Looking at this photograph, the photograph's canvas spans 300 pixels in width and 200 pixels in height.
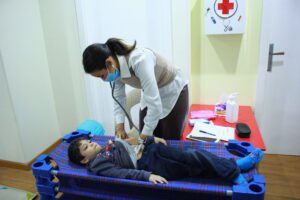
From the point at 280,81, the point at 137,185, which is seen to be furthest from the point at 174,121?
the point at 280,81

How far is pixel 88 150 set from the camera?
1.56 metres

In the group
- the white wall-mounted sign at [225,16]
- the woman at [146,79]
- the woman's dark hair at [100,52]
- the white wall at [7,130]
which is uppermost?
the white wall-mounted sign at [225,16]

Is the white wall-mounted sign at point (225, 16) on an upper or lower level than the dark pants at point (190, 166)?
upper

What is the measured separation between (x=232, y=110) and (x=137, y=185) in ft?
3.71

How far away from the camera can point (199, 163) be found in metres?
1.30

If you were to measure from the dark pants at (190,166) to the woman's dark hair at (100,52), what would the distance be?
59 centimetres

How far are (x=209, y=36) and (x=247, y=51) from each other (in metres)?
0.37

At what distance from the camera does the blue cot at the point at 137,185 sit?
1.16 metres

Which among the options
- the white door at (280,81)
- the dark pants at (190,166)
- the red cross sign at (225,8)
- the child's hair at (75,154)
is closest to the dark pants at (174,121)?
the dark pants at (190,166)

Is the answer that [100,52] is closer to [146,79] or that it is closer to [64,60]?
[146,79]

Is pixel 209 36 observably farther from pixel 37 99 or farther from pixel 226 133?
pixel 37 99

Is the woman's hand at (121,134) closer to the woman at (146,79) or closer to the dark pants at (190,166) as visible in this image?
the woman at (146,79)

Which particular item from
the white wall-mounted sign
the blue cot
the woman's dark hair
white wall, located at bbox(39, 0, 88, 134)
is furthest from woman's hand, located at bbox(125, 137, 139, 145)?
white wall, located at bbox(39, 0, 88, 134)

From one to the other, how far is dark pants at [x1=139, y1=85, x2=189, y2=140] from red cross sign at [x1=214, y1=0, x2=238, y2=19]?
87cm
